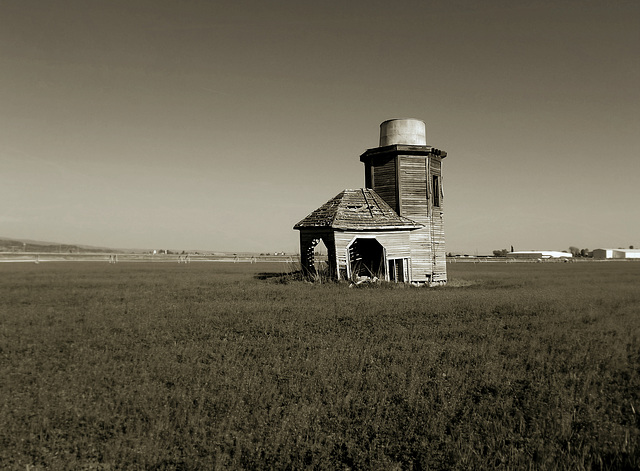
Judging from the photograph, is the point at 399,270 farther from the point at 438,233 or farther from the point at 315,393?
the point at 315,393

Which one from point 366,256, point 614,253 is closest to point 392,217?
point 366,256

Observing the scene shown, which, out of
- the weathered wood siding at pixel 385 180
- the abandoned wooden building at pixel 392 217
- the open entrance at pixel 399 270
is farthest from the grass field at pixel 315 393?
the weathered wood siding at pixel 385 180

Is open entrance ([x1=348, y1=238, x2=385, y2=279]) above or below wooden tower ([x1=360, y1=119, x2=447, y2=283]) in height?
below

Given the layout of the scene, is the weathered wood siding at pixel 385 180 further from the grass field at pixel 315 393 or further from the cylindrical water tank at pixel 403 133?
the grass field at pixel 315 393

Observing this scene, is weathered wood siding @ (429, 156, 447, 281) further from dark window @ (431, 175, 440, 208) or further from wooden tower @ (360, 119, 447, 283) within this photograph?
dark window @ (431, 175, 440, 208)

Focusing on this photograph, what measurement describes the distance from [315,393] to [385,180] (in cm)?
2475

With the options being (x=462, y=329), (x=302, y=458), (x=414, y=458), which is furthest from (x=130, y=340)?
(x=462, y=329)

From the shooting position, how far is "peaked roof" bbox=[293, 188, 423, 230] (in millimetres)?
26703

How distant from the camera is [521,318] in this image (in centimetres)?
1373

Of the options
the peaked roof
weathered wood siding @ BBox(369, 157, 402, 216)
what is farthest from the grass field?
weathered wood siding @ BBox(369, 157, 402, 216)

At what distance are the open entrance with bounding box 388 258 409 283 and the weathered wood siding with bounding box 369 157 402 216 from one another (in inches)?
146

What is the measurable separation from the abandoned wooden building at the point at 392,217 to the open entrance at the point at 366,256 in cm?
8

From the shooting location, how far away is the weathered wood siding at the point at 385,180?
2945 centimetres

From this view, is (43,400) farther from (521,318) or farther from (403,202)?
(403,202)
